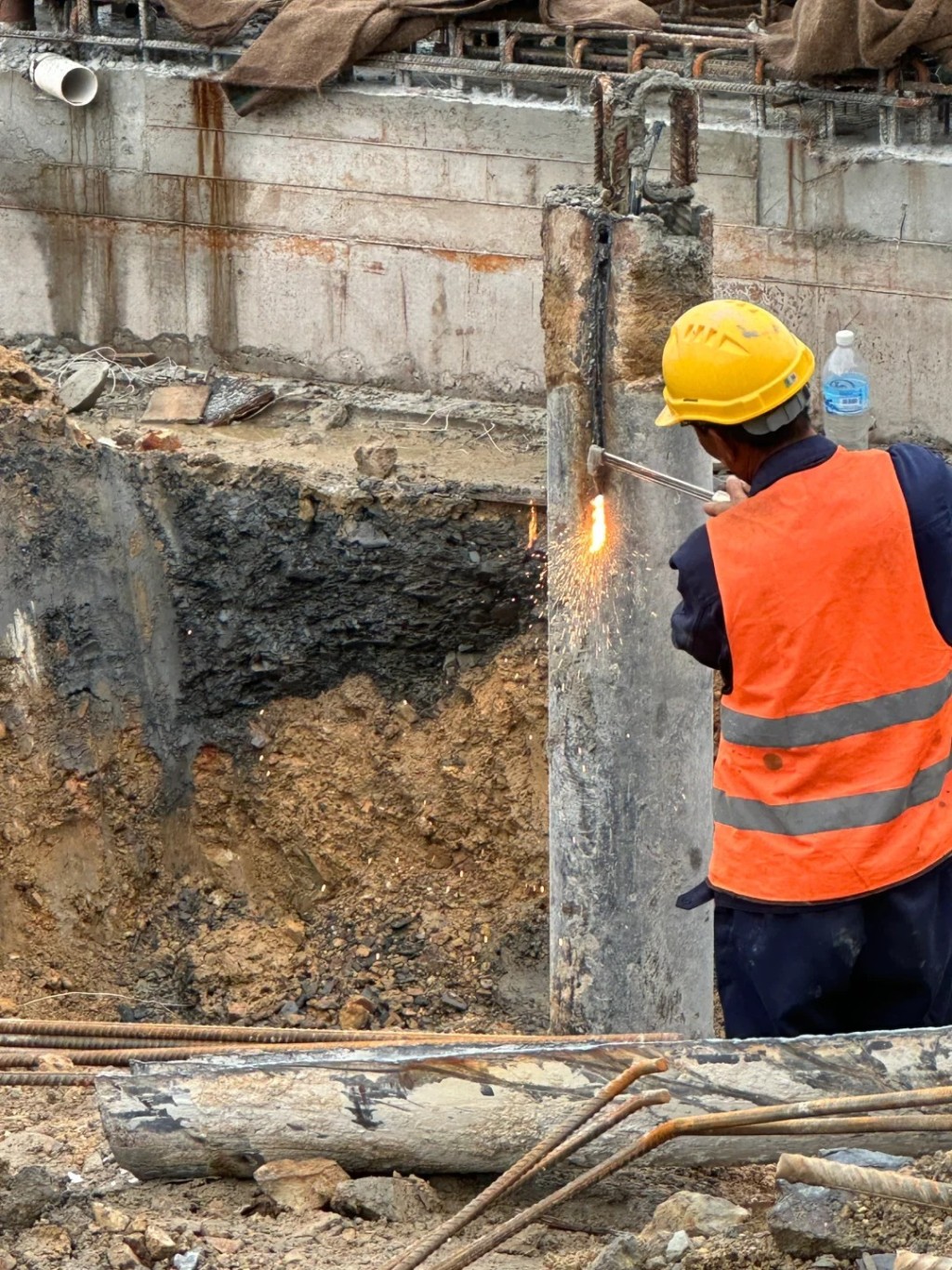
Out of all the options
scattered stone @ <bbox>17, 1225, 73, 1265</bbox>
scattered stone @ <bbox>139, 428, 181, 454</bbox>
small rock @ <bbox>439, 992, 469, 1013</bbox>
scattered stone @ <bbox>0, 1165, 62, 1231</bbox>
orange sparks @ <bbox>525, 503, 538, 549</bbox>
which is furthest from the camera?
scattered stone @ <bbox>139, 428, 181, 454</bbox>

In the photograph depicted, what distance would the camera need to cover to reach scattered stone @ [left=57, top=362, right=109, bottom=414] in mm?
8211

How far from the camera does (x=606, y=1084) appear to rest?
10.8ft

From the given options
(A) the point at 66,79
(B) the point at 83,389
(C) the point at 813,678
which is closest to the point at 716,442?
(C) the point at 813,678

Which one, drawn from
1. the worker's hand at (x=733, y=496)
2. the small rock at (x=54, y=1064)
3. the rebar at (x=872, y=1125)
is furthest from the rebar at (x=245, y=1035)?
the worker's hand at (x=733, y=496)

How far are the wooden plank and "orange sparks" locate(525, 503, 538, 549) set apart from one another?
12.5ft

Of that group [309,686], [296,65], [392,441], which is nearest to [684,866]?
[309,686]

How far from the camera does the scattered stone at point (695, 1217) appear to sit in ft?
9.53

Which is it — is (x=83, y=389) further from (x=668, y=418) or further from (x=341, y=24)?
(x=668, y=418)

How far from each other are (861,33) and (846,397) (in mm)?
1570

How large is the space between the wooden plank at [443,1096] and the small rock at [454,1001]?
137 inches

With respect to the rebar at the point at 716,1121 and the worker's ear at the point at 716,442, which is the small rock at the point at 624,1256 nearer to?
the rebar at the point at 716,1121

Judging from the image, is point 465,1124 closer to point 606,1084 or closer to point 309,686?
point 606,1084

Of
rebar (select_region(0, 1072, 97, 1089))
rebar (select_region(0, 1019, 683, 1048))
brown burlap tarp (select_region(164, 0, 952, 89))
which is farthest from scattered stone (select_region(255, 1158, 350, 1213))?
brown burlap tarp (select_region(164, 0, 952, 89))

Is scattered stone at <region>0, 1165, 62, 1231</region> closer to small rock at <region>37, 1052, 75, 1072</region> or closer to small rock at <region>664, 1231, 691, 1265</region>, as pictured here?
small rock at <region>37, 1052, 75, 1072</region>
